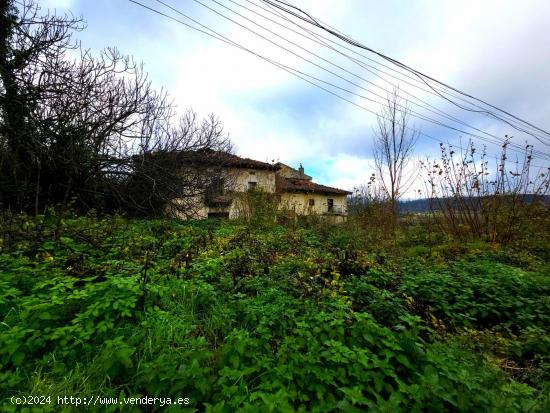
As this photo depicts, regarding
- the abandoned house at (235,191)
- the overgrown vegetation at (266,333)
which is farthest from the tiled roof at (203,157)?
the overgrown vegetation at (266,333)

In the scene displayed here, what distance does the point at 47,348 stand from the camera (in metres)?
2.19

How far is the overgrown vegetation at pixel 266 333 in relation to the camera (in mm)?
1776

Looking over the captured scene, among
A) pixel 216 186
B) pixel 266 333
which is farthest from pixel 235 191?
pixel 266 333

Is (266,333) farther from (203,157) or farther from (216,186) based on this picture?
(216,186)

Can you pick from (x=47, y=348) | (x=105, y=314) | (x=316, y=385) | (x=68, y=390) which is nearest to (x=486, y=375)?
(x=316, y=385)

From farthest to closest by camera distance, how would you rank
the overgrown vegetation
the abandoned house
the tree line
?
the abandoned house, the tree line, the overgrown vegetation

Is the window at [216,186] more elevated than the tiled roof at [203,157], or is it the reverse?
the tiled roof at [203,157]

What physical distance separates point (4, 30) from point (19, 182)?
393cm

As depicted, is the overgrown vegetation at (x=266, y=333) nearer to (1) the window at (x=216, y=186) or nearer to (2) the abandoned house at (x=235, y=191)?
(2) the abandoned house at (x=235, y=191)

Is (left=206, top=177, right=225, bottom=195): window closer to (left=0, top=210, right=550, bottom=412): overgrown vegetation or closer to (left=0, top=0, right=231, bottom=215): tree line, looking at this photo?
(left=0, top=0, right=231, bottom=215): tree line

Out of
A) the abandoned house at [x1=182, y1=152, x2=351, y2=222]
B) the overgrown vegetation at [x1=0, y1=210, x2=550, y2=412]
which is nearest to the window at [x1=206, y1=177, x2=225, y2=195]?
the abandoned house at [x1=182, y1=152, x2=351, y2=222]

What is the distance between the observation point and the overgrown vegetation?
1.78 m

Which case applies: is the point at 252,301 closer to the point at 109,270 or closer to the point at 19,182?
the point at 109,270

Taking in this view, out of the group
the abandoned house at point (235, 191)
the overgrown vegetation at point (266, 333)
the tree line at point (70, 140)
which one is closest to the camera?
the overgrown vegetation at point (266, 333)
